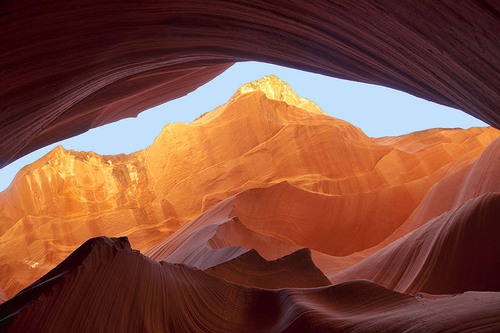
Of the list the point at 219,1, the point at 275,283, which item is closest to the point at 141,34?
the point at 219,1

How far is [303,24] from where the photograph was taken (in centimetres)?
318

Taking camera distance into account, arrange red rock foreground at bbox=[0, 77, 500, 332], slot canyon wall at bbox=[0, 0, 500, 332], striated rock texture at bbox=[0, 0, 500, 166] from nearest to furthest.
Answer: striated rock texture at bbox=[0, 0, 500, 166] < slot canyon wall at bbox=[0, 0, 500, 332] < red rock foreground at bbox=[0, 77, 500, 332]

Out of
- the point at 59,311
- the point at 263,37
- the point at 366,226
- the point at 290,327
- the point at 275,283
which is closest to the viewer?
the point at 59,311

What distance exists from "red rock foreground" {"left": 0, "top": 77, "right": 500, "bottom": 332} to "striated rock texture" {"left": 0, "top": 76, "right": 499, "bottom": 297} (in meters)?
0.05

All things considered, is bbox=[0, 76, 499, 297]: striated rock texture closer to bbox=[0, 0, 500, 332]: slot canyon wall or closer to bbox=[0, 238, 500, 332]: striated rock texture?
bbox=[0, 0, 500, 332]: slot canyon wall

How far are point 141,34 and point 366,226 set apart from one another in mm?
9447

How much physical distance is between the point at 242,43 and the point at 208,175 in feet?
34.0

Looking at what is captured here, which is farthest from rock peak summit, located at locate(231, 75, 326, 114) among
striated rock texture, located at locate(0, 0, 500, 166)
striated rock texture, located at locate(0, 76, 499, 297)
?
striated rock texture, located at locate(0, 0, 500, 166)

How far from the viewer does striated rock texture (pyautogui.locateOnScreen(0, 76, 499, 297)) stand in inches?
499

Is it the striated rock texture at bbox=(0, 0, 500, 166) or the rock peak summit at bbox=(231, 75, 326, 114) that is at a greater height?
the rock peak summit at bbox=(231, 75, 326, 114)

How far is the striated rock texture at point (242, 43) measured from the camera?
2.11 meters

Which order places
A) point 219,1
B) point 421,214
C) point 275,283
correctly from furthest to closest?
point 421,214 < point 275,283 < point 219,1

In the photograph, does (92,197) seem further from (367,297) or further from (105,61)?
(367,297)

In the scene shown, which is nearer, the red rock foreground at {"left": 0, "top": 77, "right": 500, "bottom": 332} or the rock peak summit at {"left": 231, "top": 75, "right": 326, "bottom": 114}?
the red rock foreground at {"left": 0, "top": 77, "right": 500, "bottom": 332}
